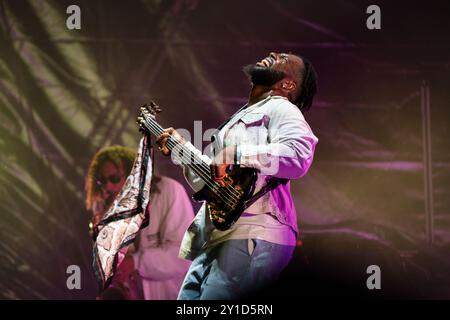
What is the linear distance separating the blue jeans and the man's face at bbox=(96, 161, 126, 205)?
2.36 metres

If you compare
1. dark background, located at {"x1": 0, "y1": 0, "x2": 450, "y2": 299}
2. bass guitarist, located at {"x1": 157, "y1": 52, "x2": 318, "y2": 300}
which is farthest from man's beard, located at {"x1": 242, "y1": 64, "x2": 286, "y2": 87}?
dark background, located at {"x1": 0, "y1": 0, "x2": 450, "y2": 299}

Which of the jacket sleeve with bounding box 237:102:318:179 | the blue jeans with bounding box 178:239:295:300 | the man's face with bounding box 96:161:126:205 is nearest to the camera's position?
the jacket sleeve with bounding box 237:102:318:179

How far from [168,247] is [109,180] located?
2.49ft

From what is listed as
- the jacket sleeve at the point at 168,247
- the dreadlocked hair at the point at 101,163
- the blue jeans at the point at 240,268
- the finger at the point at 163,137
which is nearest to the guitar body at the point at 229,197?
the blue jeans at the point at 240,268

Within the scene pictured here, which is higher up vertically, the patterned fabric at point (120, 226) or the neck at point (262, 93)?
the neck at point (262, 93)

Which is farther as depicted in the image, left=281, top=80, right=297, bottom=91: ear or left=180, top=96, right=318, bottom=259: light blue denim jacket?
left=281, top=80, right=297, bottom=91: ear

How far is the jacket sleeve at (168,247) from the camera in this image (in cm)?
510

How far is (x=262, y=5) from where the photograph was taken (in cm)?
519

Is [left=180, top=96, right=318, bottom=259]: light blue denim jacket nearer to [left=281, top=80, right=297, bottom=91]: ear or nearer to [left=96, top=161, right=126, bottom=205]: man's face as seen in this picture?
[left=281, top=80, right=297, bottom=91]: ear

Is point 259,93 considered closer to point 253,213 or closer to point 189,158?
point 189,158

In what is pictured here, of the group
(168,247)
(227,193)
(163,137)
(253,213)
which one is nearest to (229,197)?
(227,193)

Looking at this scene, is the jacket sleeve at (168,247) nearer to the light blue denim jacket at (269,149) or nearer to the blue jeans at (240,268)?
the light blue denim jacket at (269,149)

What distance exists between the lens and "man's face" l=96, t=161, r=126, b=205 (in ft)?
17.2

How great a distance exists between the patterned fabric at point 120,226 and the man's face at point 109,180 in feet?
6.06
